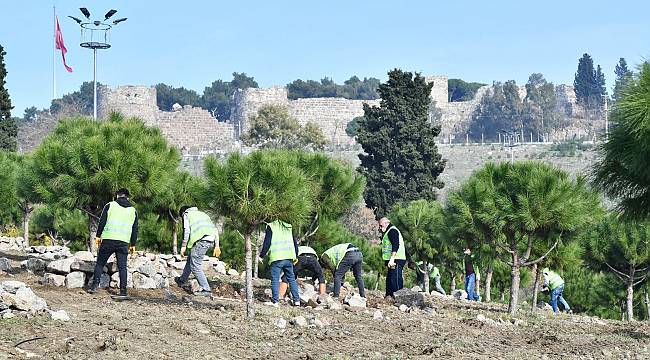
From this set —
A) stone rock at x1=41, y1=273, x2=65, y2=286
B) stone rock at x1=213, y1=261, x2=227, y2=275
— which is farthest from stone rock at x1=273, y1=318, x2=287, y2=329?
stone rock at x1=213, y1=261, x2=227, y2=275

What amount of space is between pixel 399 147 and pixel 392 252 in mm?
36288

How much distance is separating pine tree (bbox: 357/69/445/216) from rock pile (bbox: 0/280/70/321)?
A: 40275mm

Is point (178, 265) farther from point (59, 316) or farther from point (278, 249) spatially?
point (59, 316)

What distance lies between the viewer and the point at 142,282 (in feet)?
56.9

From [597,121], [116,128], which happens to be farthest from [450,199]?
[597,121]

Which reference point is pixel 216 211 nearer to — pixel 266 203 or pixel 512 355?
pixel 266 203

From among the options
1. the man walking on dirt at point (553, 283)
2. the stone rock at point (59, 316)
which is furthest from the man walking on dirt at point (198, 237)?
the man walking on dirt at point (553, 283)

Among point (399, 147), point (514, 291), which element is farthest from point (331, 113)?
point (514, 291)

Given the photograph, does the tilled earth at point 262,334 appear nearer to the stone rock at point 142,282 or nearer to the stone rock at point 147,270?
the stone rock at point 142,282

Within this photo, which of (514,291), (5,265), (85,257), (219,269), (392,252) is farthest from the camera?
(219,269)

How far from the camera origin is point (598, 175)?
13.6m

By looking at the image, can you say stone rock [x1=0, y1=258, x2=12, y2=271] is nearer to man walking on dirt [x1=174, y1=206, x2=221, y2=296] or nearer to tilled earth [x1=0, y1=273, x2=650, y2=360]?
tilled earth [x1=0, y1=273, x2=650, y2=360]

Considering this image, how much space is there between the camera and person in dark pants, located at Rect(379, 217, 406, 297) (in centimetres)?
1942

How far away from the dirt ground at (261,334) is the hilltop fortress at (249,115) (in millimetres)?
86209
